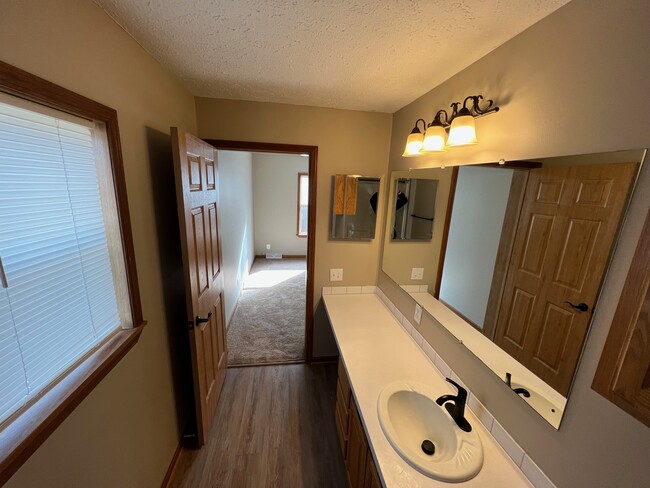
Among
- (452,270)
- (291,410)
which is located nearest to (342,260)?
(452,270)

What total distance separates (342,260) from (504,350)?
1428 mm

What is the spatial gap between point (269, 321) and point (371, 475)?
246cm

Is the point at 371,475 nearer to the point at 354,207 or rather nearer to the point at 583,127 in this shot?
the point at 583,127

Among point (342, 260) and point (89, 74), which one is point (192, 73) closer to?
point (89, 74)

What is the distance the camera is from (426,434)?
1189mm

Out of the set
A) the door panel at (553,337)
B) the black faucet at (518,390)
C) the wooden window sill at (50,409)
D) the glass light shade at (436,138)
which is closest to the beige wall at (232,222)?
the wooden window sill at (50,409)

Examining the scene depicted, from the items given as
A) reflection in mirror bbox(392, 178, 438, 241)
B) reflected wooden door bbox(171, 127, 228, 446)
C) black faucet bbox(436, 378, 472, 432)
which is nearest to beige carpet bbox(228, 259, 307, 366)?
reflected wooden door bbox(171, 127, 228, 446)

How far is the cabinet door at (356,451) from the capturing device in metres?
1.19

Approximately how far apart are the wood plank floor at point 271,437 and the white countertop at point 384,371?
78cm

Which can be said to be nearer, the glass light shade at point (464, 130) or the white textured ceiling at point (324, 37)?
the white textured ceiling at point (324, 37)

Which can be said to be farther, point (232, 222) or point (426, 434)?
point (232, 222)

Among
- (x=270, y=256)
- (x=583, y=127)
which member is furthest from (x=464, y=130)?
(x=270, y=256)

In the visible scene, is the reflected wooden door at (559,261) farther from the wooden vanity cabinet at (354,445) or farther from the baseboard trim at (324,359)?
the baseboard trim at (324,359)

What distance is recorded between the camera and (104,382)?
0.97 metres
